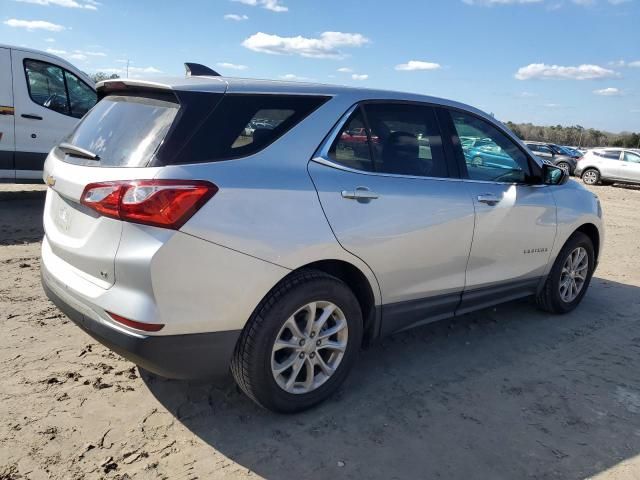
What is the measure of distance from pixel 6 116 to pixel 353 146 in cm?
634

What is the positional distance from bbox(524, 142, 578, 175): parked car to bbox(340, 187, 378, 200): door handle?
79.0 feet

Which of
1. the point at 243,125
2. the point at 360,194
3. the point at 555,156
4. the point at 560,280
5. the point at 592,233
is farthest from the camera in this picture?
the point at 555,156

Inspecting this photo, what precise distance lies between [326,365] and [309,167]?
1.13 m

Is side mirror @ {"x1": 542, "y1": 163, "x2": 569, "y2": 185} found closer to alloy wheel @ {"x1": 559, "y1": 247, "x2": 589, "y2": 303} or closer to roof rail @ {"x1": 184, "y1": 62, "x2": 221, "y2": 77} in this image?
alloy wheel @ {"x1": 559, "y1": 247, "x2": 589, "y2": 303}

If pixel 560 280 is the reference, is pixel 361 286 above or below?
above

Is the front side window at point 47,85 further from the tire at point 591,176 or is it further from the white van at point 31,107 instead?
the tire at point 591,176

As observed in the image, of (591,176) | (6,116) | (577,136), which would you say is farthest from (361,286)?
(577,136)

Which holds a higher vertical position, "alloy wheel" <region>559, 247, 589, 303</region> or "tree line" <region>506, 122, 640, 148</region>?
"tree line" <region>506, 122, 640, 148</region>

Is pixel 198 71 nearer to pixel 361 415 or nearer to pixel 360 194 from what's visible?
pixel 360 194

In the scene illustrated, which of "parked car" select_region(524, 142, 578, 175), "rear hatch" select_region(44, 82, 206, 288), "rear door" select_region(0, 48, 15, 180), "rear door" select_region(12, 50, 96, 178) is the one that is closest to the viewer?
"rear hatch" select_region(44, 82, 206, 288)

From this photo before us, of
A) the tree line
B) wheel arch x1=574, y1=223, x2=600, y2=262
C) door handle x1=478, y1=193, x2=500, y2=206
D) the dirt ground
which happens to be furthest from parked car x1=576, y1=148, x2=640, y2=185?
the tree line

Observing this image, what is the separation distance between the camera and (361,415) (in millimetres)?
3094

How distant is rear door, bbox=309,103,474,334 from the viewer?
3.03 m

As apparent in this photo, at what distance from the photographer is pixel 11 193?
352 inches
